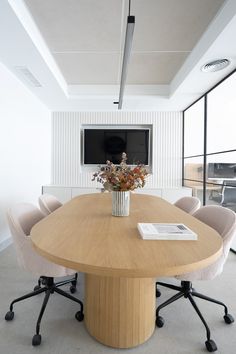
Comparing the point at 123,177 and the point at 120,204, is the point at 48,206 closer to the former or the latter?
the point at 120,204

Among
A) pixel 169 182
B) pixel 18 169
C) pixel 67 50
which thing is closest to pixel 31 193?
pixel 18 169

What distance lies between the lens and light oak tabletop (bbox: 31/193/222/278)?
872 mm

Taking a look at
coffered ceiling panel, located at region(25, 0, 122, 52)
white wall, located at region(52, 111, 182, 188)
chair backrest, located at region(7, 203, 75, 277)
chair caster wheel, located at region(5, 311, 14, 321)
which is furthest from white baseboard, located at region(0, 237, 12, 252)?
coffered ceiling panel, located at region(25, 0, 122, 52)

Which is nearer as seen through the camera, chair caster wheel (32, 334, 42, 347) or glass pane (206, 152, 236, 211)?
chair caster wheel (32, 334, 42, 347)

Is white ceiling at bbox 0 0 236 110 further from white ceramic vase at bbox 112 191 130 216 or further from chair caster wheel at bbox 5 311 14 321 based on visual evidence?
chair caster wheel at bbox 5 311 14 321

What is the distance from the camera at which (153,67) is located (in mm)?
3459

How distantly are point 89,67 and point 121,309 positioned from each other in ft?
11.6

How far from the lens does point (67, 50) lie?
2979 mm

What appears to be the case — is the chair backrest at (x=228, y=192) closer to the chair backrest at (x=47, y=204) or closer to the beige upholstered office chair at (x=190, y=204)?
the beige upholstered office chair at (x=190, y=204)

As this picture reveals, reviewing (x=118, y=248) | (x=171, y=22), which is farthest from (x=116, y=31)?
(x=118, y=248)

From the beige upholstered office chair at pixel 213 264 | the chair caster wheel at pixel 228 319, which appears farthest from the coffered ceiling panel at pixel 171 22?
the chair caster wheel at pixel 228 319

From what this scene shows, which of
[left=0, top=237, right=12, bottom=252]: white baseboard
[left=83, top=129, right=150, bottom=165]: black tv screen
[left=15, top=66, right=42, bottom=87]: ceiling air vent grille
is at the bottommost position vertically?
[left=0, top=237, right=12, bottom=252]: white baseboard

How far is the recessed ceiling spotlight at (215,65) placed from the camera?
2729mm

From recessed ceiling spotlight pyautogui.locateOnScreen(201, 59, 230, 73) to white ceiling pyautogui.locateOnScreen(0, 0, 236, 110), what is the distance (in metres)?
0.09
